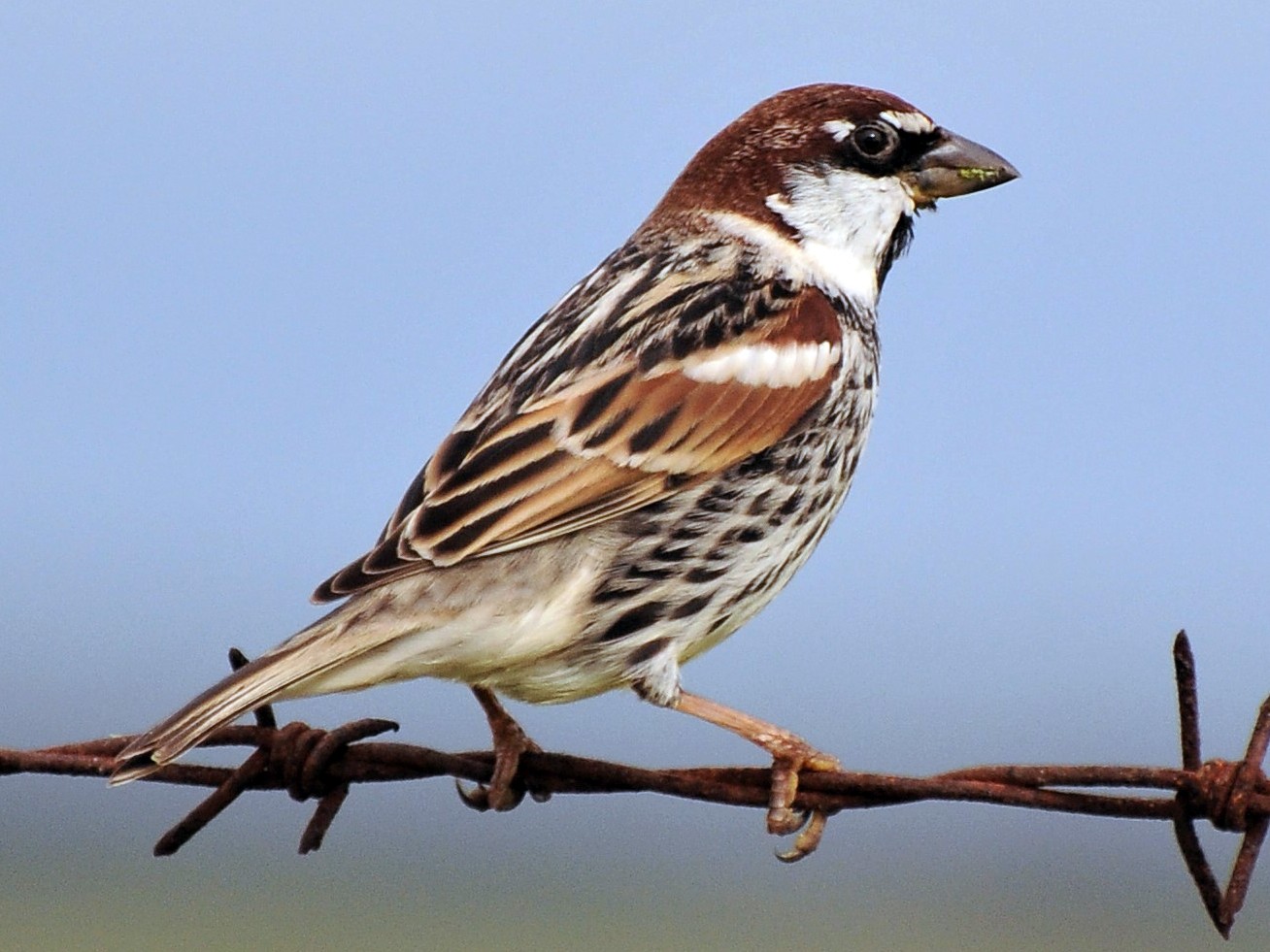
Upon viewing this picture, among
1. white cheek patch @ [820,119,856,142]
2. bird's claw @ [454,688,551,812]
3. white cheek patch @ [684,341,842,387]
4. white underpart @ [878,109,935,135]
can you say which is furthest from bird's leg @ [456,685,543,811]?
white underpart @ [878,109,935,135]

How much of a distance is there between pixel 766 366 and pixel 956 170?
1.15 m

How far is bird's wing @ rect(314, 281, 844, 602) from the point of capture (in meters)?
5.67

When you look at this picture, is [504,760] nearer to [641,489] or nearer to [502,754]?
[502,754]

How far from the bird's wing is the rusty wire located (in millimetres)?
591

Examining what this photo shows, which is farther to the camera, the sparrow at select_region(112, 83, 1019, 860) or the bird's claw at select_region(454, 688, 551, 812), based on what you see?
the bird's claw at select_region(454, 688, 551, 812)

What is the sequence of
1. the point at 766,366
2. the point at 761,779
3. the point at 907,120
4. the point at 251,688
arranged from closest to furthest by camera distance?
1. the point at 251,688
2. the point at 761,779
3. the point at 766,366
4. the point at 907,120

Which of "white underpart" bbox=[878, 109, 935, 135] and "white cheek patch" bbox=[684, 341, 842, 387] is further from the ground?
"white underpart" bbox=[878, 109, 935, 135]

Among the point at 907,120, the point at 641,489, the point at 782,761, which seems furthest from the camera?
the point at 907,120

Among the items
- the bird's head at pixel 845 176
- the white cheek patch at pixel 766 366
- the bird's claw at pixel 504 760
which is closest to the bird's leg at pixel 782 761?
the bird's claw at pixel 504 760

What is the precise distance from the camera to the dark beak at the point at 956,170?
6828mm

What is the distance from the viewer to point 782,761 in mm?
5652

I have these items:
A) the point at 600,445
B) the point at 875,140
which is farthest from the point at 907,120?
the point at 600,445

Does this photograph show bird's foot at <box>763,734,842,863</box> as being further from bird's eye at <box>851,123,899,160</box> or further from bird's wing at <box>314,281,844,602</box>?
bird's eye at <box>851,123,899,160</box>

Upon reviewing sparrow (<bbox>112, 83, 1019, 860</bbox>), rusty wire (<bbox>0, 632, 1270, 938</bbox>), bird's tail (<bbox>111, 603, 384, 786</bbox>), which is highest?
sparrow (<bbox>112, 83, 1019, 860</bbox>)
